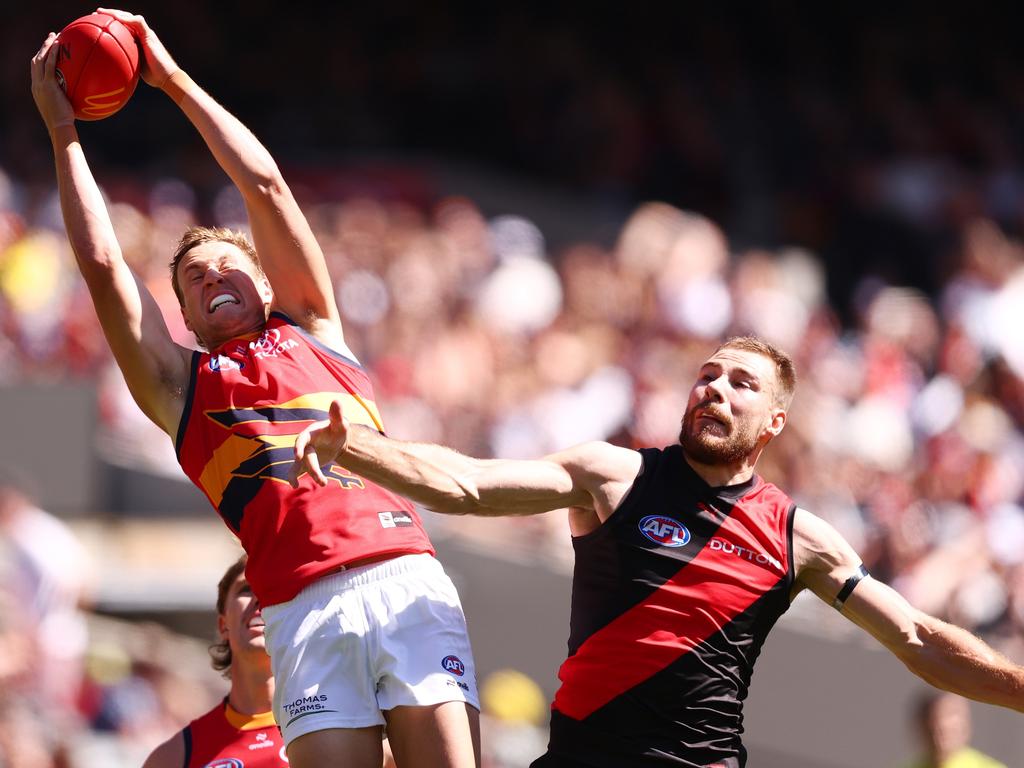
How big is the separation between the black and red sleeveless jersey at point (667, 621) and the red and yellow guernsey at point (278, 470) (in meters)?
0.58

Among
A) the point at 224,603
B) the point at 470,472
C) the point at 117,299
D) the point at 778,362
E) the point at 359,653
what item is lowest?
the point at 224,603

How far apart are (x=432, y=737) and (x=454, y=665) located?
236mm

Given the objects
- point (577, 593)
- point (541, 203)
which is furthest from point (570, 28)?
point (577, 593)

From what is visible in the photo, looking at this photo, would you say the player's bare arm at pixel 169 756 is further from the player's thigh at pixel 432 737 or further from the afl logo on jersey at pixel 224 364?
the afl logo on jersey at pixel 224 364

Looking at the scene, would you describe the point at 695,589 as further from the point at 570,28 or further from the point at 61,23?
the point at 570,28

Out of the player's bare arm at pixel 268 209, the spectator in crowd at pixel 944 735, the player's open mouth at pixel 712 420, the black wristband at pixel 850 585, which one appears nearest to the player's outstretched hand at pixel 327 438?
the player's bare arm at pixel 268 209

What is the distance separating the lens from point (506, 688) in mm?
10695

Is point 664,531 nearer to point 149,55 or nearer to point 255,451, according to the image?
point 255,451

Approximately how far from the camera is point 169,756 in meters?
5.74

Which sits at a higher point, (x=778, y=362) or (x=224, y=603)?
(x=778, y=362)

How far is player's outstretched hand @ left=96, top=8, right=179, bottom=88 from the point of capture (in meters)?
5.33

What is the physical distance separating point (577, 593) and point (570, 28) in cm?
1555

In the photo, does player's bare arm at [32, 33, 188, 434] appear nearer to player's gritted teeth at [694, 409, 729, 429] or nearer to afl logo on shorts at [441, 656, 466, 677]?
afl logo on shorts at [441, 656, 466, 677]

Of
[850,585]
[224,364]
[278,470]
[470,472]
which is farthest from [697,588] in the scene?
[224,364]
